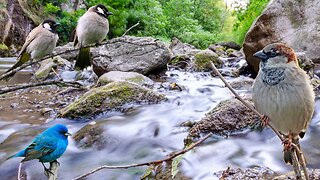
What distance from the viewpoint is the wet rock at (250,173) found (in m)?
4.16

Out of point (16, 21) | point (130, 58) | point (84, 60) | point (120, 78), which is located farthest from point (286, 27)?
point (16, 21)

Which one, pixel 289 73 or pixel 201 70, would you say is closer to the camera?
pixel 289 73

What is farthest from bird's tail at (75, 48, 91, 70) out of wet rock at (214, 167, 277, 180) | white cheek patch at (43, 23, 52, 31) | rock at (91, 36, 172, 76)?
wet rock at (214, 167, 277, 180)

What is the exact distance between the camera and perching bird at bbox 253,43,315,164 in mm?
2703

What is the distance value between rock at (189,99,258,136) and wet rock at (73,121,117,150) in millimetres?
1193

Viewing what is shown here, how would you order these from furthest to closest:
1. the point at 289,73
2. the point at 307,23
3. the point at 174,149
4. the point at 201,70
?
the point at 201,70 → the point at 307,23 → the point at 174,149 → the point at 289,73

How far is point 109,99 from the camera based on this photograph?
6.78m

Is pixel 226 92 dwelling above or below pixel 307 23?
below

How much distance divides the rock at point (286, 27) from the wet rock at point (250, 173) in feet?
18.6

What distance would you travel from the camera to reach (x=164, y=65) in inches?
407

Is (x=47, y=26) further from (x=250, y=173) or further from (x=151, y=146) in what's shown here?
(x=250, y=173)

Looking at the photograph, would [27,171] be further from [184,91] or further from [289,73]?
[184,91]

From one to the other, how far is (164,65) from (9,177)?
6239 millimetres

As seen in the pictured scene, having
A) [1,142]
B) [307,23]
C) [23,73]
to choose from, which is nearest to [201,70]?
[307,23]
